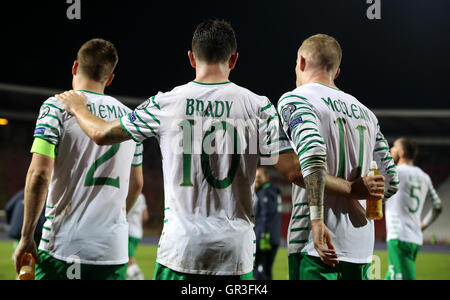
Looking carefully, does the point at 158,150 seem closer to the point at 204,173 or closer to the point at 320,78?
the point at 320,78

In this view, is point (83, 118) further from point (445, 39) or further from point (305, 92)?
point (445, 39)

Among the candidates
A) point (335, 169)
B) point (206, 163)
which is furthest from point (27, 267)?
point (335, 169)

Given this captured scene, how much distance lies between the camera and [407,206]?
659cm

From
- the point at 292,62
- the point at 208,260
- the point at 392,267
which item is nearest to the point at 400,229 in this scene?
the point at 392,267

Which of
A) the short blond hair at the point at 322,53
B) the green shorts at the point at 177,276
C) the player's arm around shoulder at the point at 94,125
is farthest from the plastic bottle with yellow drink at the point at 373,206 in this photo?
the player's arm around shoulder at the point at 94,125

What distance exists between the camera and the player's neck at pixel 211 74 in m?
2.50

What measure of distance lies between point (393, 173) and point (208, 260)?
4.49 feet

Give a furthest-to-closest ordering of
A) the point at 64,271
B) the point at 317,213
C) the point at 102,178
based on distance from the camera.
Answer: the point at 102,178
the point at 64,271
the point at 317,213

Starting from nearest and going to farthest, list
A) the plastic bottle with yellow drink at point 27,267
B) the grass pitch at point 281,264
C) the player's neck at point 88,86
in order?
the plastic bottle with yellow drink at point 27,267, the player's neck at point 88,86, the grass pitch at point 281,264

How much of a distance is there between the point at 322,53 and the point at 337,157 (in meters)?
0.65

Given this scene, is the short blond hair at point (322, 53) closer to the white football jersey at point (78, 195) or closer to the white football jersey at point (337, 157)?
the white football jersey at point (337, 157)

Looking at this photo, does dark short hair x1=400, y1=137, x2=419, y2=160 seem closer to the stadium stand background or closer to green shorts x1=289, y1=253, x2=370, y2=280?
green shorts x1=289, y1=253, x2=370, y2=280

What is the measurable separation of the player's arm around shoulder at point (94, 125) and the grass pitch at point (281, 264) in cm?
716

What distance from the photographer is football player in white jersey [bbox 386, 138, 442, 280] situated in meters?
6.50
